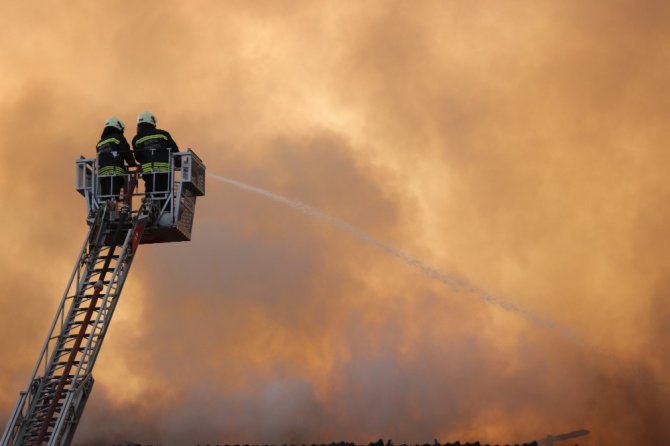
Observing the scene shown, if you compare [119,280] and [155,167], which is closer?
[119,280]

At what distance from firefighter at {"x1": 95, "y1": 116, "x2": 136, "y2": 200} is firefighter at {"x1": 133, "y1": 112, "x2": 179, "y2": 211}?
43 cm

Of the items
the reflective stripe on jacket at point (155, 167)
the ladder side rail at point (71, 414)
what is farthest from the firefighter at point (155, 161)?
the ladder side rail at point (71, 414)

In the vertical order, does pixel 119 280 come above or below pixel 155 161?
below

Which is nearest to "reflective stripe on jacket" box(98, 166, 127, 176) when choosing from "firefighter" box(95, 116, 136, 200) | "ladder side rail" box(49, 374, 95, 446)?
"firefighter" box(95, 116, 136, 200)

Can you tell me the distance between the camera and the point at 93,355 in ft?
117

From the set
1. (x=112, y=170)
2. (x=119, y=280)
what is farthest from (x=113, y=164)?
(x=119, y=280)

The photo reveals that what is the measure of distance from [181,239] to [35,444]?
773 cm

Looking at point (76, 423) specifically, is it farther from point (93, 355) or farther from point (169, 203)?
point (169, 203)

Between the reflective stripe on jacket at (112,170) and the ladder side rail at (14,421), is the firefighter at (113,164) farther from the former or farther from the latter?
the ladder side rail at (14,421)

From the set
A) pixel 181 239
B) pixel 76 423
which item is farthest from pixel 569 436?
pixel 76 423

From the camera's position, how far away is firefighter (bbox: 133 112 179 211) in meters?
38.6

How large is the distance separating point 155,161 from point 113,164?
128cm

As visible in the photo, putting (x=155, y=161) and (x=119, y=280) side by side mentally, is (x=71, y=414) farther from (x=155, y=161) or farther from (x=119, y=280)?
(x=155, y=161)

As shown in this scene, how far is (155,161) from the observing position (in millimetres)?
38750
